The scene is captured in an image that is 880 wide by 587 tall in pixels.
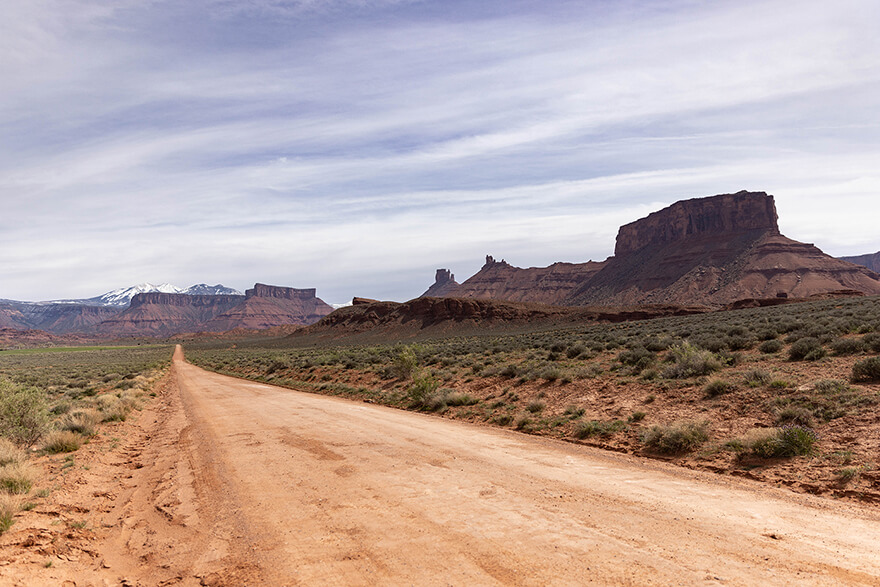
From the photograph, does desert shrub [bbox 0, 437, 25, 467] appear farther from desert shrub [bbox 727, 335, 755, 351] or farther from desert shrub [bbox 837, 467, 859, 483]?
desert shrub [bbox 727, 335, 755, 351]

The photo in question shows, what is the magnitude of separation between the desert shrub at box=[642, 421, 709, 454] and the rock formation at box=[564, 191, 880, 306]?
11134 centimetres

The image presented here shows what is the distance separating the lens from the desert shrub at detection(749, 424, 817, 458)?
28.3ft

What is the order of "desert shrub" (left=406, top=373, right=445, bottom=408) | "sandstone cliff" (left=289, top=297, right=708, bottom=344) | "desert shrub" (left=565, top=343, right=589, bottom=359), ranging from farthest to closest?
"sandstone cliff" (left=289, top=297, right=708, bottom=344), "desert shrub" (left=565, top=343, right=589, bottom=359), "desert shrub" (left=406, top=373, right=445, bottom=408)

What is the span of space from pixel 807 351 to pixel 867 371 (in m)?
3.45

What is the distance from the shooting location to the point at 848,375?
11.8 m

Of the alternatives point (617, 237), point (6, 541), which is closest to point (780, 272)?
point (617, 237)

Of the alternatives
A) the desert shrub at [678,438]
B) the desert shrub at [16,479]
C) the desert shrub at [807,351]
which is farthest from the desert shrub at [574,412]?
the desert shrub at [16,479]

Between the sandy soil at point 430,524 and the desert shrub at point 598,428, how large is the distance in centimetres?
154

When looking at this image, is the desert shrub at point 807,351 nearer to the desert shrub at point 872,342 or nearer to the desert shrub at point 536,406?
the desert shrub at point 872,342

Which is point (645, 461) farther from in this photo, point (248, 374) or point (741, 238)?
point (741, 238)

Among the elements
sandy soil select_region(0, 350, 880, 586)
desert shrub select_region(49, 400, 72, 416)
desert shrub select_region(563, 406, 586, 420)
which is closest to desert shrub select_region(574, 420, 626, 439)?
desert shrub select_region(563, 406, 586, 420)

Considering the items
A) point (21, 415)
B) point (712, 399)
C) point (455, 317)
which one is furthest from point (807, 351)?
point (455, 317)

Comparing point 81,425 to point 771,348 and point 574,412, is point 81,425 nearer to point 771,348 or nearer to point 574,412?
point 574,412

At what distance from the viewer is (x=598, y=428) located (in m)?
12.1
